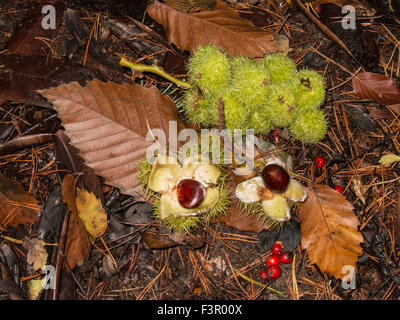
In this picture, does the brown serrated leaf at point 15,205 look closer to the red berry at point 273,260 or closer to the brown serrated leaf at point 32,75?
the brown serrated leaf at point 32,75

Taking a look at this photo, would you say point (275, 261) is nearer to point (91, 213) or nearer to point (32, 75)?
point (91, 213)

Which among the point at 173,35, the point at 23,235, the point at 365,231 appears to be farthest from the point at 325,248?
the point at 23,235

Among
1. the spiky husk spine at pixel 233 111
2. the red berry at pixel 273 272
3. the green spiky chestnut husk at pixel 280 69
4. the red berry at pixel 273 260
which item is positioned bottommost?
the red berry at pixel 273 272

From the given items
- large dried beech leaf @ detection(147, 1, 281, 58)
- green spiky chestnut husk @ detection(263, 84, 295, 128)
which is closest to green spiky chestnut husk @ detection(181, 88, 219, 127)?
green spiky chestnut husk @ detection(263, 84, 295, 128)

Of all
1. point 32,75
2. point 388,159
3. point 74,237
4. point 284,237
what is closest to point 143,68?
point 32,75

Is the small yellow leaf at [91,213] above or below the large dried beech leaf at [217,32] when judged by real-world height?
below

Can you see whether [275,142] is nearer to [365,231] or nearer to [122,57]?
[365,231]

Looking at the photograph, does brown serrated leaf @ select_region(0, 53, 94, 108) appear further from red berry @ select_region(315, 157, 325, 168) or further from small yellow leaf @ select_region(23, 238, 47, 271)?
red berry @ select_region(315, 157, 325, 168)

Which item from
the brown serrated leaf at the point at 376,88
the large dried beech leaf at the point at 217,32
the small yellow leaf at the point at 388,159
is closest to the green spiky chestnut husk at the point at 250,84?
the large dried beech leaf at the point at 217,32
